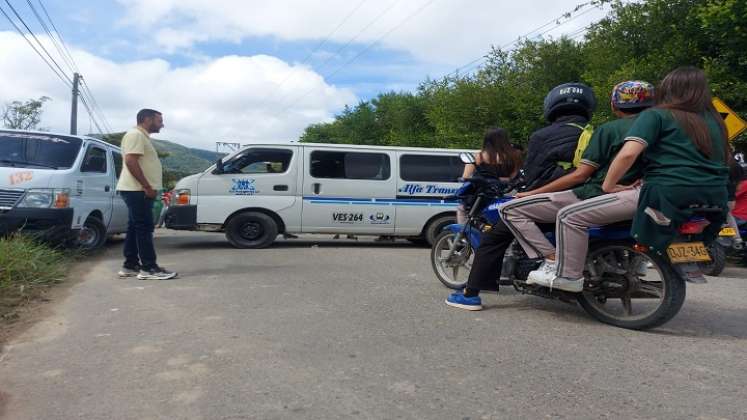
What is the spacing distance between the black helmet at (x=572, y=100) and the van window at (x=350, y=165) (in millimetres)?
5503

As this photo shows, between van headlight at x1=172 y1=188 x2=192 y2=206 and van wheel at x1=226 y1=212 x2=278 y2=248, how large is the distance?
2.48ft

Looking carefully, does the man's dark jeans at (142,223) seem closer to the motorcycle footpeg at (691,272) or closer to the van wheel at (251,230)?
the van wheel at (251,230)

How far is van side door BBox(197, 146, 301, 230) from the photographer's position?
928cm

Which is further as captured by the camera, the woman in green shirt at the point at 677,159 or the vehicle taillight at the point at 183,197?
the vehicle taillight at the point at 183,197

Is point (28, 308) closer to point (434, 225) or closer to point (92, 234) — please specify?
point (92, 234)

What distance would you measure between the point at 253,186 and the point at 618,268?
6.49 meters

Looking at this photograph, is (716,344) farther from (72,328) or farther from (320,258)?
(320,258)

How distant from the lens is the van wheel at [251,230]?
30.6 feet

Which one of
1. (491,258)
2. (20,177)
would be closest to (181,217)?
(20,177)

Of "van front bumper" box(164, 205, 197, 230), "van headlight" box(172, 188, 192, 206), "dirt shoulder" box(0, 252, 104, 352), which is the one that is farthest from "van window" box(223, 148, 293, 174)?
"dirt shoulder" box(0, 252, 104, 352)

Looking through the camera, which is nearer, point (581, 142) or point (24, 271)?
point (581, 142)

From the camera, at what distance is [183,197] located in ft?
30.2

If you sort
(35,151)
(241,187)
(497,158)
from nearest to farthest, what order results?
(497,158), (35,151), (241,187)

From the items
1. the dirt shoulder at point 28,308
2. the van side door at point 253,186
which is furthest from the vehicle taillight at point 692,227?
the van side door at point 253,186
